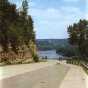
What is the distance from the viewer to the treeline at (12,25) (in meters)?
48.0

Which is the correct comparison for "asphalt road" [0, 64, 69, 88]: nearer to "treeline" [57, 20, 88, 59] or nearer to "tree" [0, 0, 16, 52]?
"tree" [0, 0, 16, 52]

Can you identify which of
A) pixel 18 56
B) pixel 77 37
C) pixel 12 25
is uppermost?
pixel 12 25

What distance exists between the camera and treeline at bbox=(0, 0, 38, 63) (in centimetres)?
4800

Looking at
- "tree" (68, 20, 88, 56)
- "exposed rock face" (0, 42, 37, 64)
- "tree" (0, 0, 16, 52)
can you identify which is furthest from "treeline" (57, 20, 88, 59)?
"tree" (0, 0, 16, 52)

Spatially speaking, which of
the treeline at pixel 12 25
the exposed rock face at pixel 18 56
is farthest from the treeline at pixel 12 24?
the exposed rock face at pixel 18 56

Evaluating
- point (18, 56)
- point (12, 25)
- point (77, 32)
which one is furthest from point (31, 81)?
point (77, 32)

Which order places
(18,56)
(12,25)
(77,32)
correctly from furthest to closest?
(77,32)
(18,56)
(12,25)

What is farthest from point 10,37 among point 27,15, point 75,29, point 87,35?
point 75,29

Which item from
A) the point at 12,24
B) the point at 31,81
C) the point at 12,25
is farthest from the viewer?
the point at 12,24

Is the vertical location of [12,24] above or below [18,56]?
above

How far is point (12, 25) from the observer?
49625 millimetres

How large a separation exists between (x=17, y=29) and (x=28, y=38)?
11153 mm

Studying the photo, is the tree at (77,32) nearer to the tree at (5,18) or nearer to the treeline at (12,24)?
the treeline at (12,24)

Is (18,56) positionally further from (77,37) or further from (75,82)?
(77,37)
